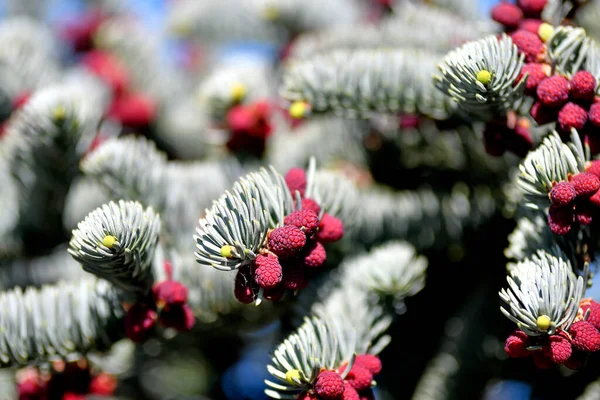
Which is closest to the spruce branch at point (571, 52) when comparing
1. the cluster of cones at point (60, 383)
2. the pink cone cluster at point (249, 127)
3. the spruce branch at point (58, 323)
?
the pink cone cluster at point (249, 127)

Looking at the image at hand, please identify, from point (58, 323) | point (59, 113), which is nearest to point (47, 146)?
point (59, 113)

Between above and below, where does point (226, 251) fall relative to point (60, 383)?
above

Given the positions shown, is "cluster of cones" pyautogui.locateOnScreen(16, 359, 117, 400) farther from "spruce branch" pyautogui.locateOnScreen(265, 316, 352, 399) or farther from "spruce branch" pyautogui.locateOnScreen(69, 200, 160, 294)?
"spruce branch" pyautogui.locateOnScreen(265, 316, 352, 399)

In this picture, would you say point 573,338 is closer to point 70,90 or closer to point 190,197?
point 190,197

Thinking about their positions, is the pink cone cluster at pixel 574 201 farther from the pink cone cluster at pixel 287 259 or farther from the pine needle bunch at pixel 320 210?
the pink cone cluster at pixel 287 259

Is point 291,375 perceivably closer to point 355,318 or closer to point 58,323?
point 355,318

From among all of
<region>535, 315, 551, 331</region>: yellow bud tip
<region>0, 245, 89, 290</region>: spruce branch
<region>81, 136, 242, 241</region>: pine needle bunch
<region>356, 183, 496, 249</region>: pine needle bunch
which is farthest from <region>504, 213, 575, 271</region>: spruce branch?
<region>0, 245, 89, 290</region>: spruce branch

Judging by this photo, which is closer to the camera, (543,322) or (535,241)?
(543,322)
